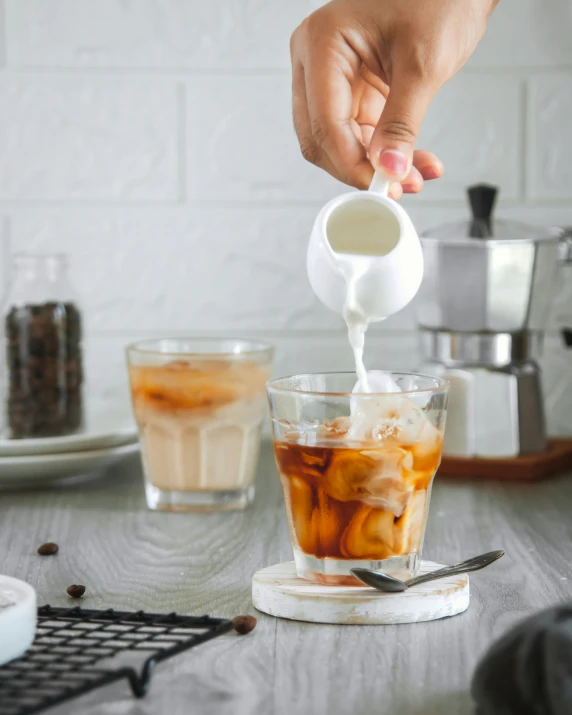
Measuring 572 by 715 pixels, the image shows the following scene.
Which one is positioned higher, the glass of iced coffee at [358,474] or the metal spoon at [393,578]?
the glass of iced coffee at [358,474]

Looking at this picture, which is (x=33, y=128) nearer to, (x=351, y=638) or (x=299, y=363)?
(x=299, y=363)

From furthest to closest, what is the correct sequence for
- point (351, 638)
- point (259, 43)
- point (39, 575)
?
point (259, 43)
point (39, 575)
point (351, 638)

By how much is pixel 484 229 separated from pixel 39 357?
0.61m

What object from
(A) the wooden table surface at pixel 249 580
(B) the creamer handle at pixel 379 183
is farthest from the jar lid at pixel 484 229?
(B) the creamer handle at pixel 379 183

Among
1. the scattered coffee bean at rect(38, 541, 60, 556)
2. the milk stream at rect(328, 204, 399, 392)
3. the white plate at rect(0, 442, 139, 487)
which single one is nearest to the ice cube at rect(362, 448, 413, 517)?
the milk stream at rect(328, 204, 399, 392)

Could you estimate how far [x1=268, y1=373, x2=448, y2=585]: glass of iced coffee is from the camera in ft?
2.58

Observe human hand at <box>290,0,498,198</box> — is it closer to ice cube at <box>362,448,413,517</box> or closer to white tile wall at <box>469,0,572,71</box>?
ice cube at <box>362,448,413,517</box>

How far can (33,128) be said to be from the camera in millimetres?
1609

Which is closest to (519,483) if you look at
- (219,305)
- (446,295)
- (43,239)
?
(446,295)

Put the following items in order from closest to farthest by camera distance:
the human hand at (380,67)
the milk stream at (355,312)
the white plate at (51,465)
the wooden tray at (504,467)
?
the milk stream at (355,312) < the human hand at (380,67) < the white plate at (51,465) < the wooden tray at (504,467)

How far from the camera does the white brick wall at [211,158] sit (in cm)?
158

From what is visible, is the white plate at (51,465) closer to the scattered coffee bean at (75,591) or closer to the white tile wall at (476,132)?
the scattered coffee bean at (75,591)

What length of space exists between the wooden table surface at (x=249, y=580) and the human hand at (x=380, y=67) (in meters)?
0.37

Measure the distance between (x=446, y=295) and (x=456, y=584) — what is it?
665mm
